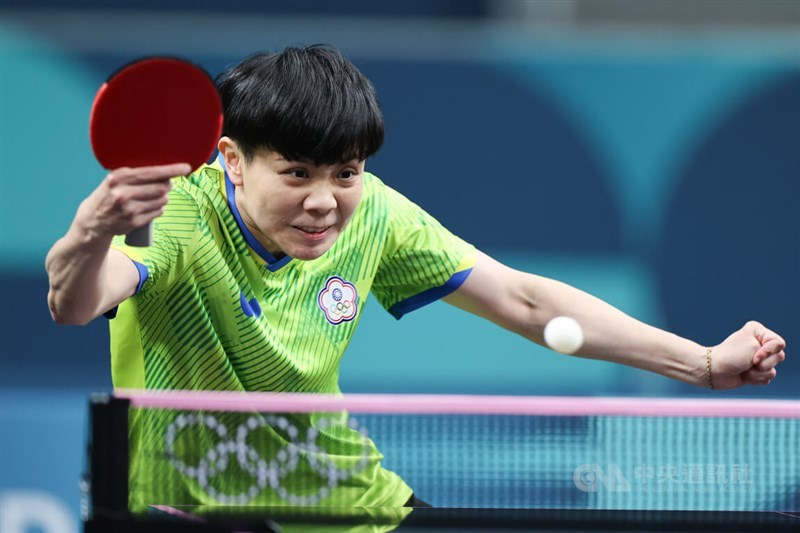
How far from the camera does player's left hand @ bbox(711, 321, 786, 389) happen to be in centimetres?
313

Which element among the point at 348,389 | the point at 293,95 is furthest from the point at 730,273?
the point at 293,95

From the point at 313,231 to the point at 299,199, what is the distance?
0.09m

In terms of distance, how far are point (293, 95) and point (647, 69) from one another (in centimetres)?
337

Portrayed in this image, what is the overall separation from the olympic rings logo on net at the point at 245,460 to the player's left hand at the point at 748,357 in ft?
3.27

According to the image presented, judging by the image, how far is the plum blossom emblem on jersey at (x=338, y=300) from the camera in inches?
127

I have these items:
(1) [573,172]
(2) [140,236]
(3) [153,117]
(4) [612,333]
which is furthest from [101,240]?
(1) [573,172]

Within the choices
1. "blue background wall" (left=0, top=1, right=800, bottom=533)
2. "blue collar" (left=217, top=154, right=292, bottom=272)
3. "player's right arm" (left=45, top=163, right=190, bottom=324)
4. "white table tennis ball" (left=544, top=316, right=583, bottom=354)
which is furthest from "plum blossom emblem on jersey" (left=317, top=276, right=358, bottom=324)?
"blue background wall" (left=0, top=1, right=800, bottom=533)

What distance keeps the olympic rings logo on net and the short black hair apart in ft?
2.03

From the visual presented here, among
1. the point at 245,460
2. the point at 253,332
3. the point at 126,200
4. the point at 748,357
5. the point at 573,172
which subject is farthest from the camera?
the point at 573,172

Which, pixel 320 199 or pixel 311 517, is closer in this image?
pixel 311 517

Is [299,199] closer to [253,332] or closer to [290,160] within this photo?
[290,160]

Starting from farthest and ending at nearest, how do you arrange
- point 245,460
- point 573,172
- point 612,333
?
point 573,172
point 612,333
point 245,460

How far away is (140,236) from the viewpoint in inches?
94.7

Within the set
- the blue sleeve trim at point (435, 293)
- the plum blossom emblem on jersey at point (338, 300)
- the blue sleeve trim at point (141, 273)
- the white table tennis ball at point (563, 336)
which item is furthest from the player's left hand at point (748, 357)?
the blue sleeve trim at point (141, 273)
